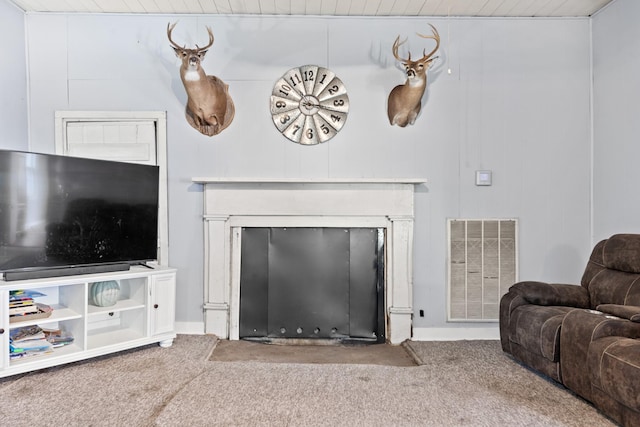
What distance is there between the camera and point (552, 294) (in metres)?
2.62

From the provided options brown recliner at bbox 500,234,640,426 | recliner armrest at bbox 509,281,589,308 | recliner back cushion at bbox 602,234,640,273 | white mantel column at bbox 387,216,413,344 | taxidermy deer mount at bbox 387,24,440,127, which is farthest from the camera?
white mantel column at bbox 387,216,413,344

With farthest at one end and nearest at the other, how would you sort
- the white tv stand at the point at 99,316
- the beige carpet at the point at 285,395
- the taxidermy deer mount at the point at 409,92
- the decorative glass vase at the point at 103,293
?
the taxidermy deer mount at the point at 409,92, the decorative glass vase at the point at 103,293, the white tv stand at the point at 99,316, the beige carpet at the point at 285,395

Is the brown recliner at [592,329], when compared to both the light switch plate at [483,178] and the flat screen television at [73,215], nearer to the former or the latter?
the light switch plate at [483,178]

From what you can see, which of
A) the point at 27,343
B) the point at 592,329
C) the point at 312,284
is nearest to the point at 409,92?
the point at 312,284

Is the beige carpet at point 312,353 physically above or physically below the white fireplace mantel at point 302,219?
below

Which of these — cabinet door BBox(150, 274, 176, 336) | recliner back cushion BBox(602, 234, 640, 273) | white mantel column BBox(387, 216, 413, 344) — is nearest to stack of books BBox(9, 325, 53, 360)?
cabinet door BBox(150, 274, 176, 336)

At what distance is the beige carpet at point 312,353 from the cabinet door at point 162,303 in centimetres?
40

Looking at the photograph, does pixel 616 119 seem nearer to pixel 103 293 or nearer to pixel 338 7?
pixel 338 7

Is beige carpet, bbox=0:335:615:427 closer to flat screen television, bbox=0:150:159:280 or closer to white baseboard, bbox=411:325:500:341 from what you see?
white baseboard, bbox=411:325:500:341

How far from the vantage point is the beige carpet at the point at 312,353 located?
288 cm

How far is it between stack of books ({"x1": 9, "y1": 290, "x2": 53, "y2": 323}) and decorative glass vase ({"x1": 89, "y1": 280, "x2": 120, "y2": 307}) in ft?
0.91

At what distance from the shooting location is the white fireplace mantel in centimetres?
328

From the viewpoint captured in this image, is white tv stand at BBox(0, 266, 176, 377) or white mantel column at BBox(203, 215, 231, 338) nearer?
white tv stand at BBox(0, 266, 176, 377)

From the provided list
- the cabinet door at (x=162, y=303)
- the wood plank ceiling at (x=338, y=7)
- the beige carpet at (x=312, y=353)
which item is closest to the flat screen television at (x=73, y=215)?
the cabinet door at (x=162, y=303)
